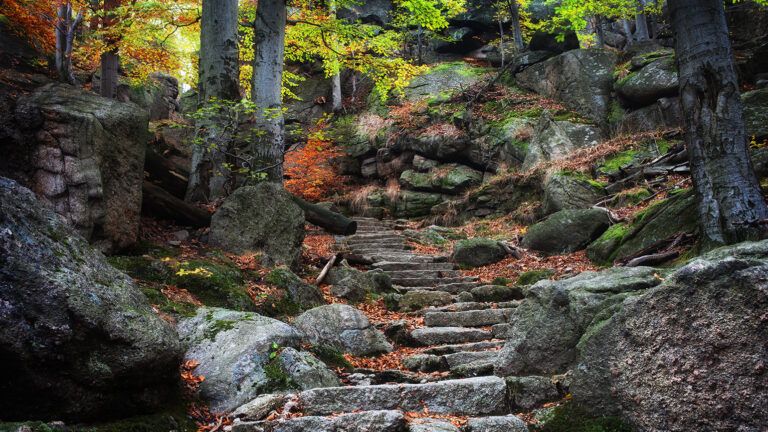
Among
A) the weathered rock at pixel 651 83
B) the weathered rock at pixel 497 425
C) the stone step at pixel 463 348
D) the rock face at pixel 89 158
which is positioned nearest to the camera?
the weathered rock at pixel 497 425

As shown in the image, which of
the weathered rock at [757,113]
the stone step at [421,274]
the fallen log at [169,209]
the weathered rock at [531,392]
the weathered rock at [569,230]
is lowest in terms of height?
the stone step at [421,274]

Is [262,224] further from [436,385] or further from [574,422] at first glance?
[574,422]

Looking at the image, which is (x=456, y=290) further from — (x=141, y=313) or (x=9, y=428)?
(x=9, y=428)

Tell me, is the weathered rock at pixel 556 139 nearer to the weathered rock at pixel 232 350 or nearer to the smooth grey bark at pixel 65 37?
the weathered rock at pixel 232 350

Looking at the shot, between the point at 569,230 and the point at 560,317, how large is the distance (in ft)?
21.3

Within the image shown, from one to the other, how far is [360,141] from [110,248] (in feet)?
48.4

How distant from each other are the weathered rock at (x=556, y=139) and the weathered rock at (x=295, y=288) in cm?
944

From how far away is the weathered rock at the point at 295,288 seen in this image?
6469mm

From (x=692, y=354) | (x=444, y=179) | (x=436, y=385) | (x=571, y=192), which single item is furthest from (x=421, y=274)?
(x=692, y=354)

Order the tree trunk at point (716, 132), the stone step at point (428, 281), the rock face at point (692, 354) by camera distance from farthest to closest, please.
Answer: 1. the stone step at point (428, 281)
2. the tree trunk at point (716, 132)
3. the rock face at point (692, 354)

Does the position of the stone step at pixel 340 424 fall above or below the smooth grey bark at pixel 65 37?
below

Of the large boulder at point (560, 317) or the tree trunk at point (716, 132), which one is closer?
the large boulder at point (560, 317)

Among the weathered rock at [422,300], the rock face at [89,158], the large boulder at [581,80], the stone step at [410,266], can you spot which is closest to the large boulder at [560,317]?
the weathered rock at [422,300]

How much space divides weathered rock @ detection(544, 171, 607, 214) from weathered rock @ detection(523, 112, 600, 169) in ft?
6.80
